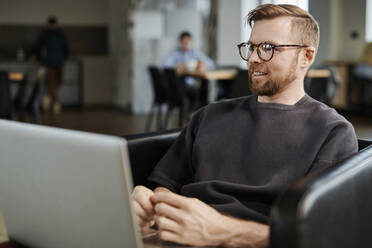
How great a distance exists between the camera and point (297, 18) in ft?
5.31

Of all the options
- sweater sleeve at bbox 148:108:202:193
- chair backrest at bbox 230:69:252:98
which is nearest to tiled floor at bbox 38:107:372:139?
chair backrest at bbox 230:69:252:98

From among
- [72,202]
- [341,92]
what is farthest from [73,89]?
[72,202]

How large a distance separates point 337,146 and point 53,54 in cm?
933

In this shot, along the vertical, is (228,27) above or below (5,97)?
above

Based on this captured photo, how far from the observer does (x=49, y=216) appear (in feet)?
3.66

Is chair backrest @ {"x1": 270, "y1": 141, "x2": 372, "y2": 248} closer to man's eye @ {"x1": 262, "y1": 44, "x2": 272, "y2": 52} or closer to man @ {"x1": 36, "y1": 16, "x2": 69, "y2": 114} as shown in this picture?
man's eye @ {"x1": 262, "y1": 44, "x2": 272, "y2": 52}

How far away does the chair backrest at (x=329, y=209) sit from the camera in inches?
40.9

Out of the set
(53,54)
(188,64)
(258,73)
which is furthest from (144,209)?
(53,54)

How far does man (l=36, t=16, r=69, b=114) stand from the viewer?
33.5 ft

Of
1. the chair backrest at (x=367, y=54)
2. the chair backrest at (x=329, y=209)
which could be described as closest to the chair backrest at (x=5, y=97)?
the chair backrest at (x=329, y=209)

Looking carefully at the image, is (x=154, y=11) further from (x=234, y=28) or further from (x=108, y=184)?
(x=108, y=184)

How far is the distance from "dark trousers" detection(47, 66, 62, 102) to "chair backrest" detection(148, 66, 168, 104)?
13.0 feet

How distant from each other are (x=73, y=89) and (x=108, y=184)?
10420 mm

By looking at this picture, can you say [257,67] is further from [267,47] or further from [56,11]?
[56,11]
